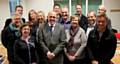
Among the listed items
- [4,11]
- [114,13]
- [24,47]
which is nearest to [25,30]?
[24,47]

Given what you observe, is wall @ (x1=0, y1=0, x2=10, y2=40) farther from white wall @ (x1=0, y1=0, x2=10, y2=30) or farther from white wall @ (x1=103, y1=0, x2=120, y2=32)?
white wall @ (x1=103, y1=0, x2=120, y2=32)

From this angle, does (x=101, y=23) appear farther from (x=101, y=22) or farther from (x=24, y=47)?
(x=24, y=47)

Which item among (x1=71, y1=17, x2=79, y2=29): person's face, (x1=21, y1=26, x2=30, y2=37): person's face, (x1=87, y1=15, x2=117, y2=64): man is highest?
(x1=71, y1=17, x2=79, y2=29): person's face

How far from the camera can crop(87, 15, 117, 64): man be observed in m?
3.38

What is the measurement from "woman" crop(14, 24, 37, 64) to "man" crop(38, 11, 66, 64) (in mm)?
167

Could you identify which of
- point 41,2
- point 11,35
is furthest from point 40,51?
point 41,2

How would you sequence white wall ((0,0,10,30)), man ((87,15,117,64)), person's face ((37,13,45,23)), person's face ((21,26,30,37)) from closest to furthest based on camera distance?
man ((87,15,117,64)), person's face ((21,26,30,37)), person's face ((37,13,45,23)), white wall ((0,0,10,30))

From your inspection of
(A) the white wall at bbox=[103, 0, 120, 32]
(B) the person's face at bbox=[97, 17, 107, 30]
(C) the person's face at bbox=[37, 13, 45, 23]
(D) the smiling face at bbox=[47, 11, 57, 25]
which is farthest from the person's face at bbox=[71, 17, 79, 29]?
(A) the white wall at bbox=[103, 0, 120, 32]

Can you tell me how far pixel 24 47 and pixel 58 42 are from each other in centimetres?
48

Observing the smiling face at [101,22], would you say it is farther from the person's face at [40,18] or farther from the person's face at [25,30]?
the person's face at [40,18]

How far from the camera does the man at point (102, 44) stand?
3.38 m

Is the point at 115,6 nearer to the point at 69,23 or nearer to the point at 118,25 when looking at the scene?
the point at 118,25

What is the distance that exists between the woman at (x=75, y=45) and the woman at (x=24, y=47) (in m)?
0.53

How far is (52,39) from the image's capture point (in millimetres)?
3602
